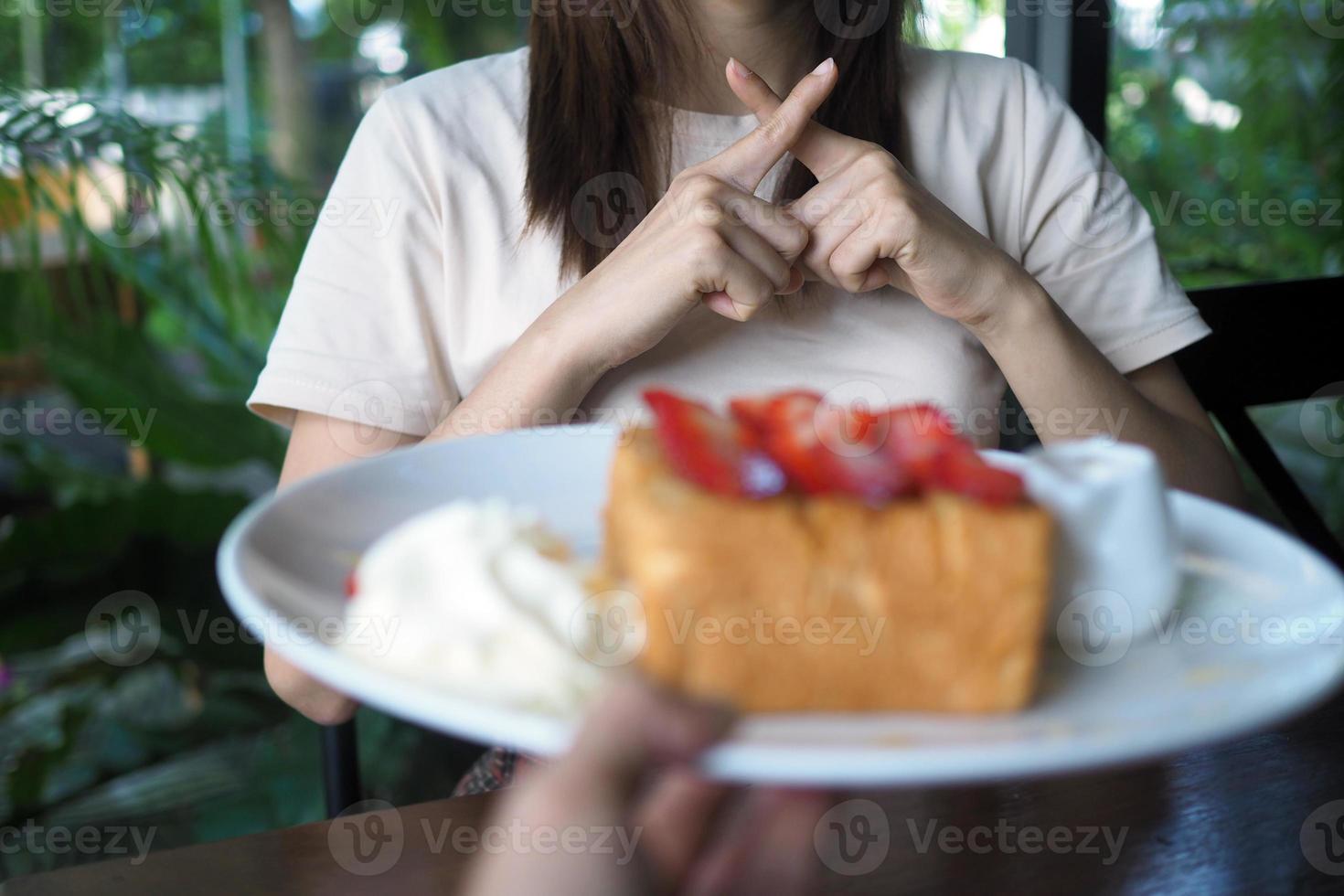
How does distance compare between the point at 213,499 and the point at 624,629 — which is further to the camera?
the point at 213,499

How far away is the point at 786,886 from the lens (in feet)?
1.98

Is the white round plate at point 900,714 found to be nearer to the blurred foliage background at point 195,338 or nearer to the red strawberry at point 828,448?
the red strawberry at point 828,448

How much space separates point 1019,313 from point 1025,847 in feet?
1.46

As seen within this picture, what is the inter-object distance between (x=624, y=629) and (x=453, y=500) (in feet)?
0.59

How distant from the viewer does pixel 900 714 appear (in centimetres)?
49

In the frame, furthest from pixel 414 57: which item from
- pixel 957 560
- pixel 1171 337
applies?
pixel 957 560

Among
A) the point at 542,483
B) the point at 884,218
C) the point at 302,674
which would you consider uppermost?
the point at 884,218

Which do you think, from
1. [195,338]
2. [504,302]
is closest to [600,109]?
[504,302]

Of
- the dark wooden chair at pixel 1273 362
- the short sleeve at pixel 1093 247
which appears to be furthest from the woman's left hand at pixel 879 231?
the dark wooden chair at pixel 1273 362

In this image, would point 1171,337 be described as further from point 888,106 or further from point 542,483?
point 542,483

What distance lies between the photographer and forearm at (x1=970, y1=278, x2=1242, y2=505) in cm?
102

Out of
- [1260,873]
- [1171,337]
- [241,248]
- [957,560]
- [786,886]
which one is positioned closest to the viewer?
[957,560]

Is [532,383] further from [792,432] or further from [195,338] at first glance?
[195,338]

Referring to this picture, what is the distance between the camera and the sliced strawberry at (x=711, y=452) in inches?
19.7
